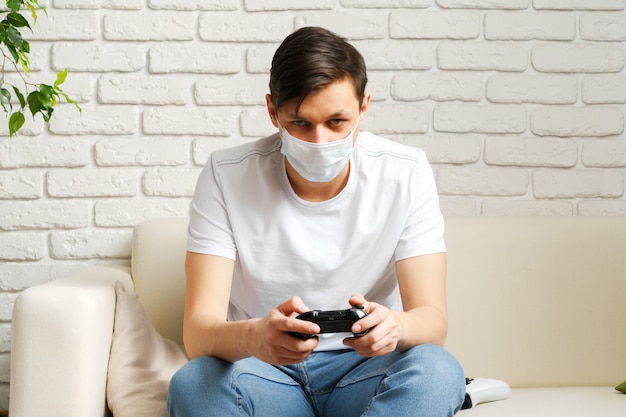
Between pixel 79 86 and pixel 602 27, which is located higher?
pixel 602 27

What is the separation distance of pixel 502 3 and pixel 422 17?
24cm

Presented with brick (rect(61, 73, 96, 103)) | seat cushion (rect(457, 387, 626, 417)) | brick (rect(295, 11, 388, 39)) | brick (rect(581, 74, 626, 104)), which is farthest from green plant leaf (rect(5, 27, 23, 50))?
brick (rect(581, 74, 626, 104))

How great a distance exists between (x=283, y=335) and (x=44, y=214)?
1163mm

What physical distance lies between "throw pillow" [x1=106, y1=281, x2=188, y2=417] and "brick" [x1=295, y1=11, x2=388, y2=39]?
0.95 meters

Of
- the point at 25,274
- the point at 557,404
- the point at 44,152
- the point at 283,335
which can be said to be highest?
the point at 44,152

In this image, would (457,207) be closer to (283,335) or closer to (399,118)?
(399,118)

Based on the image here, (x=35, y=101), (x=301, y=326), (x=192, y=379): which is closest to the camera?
(x=301, y=326)

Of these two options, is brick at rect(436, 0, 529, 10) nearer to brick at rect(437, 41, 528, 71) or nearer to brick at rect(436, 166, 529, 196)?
brick at rect(437, 41, 528, 71)

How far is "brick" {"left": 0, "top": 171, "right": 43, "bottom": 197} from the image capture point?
2.19 meters

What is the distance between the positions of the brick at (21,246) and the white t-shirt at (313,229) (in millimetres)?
759

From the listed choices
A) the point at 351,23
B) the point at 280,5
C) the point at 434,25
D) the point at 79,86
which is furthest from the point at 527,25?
the point at 79,86

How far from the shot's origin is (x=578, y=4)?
2.28 metres

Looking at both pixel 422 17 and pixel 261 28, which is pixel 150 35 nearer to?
pixel 261 28

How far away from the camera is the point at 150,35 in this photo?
7.25 ft
